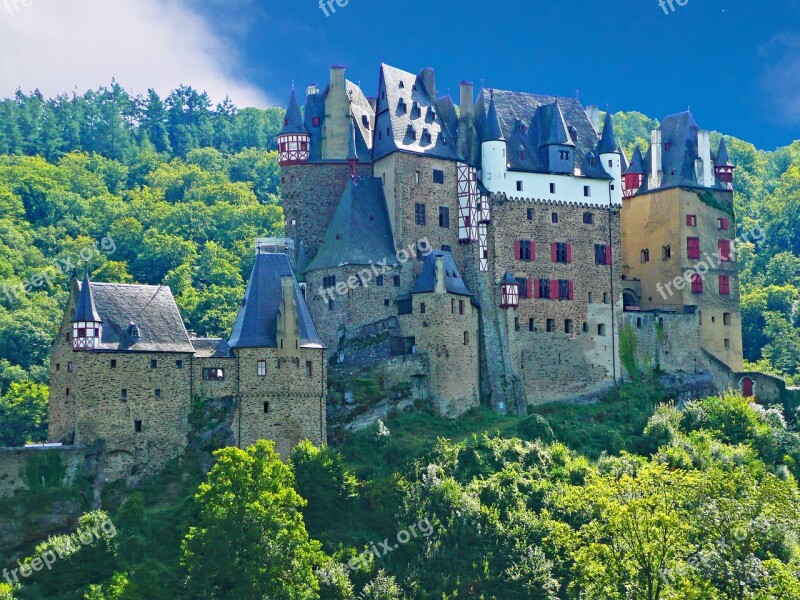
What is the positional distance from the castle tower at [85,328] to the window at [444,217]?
1938cm

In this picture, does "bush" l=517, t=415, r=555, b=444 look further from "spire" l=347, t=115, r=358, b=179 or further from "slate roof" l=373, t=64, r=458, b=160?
"spire" l=347, t=115, r=358, b=179

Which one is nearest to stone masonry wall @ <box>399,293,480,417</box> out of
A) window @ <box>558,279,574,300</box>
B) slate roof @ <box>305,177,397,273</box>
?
slate roof @ <box>305,177,397,273</box>

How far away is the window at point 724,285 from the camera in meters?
83.4

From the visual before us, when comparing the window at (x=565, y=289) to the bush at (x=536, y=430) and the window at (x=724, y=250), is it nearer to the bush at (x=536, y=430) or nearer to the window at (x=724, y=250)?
the bush at (x=536, y=430)

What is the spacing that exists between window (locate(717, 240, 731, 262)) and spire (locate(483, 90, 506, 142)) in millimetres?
14047

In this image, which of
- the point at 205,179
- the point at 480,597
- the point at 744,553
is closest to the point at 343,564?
the point at 480,597

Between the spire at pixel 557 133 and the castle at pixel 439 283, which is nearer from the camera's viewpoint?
the castle at pixel 439 283

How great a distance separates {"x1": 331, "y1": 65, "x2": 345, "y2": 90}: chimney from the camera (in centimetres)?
7794

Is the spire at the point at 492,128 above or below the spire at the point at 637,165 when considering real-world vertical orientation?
above

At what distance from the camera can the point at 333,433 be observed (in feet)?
222

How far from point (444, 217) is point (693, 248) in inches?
579

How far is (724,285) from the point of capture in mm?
83562

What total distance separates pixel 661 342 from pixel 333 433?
20.9 meters

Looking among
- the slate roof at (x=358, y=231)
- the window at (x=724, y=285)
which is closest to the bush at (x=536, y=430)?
the slate roof at (x=358, y=231)
